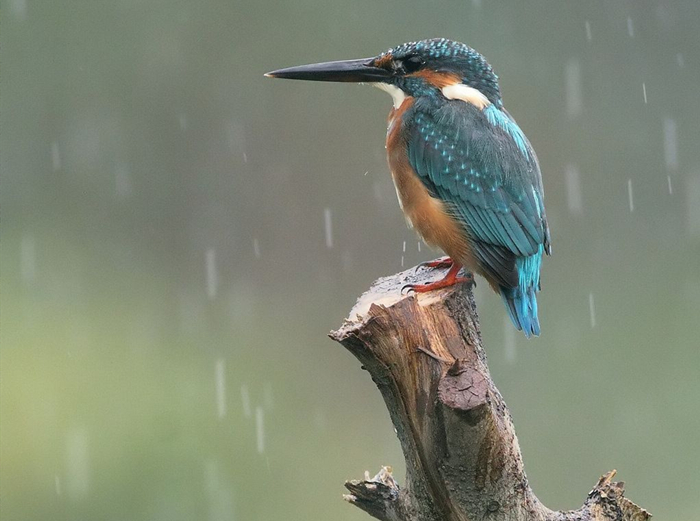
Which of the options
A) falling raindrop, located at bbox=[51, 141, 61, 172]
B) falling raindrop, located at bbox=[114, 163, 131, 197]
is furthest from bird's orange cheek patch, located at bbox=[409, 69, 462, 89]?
falling raindrop, located at bbox=[51, 141, 61, 172]

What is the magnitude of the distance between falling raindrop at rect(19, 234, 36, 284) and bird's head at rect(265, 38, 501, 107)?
13.9 feet

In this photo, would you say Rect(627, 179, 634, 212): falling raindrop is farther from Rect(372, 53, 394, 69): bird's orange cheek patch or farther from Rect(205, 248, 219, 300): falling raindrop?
Rect(372, 53, 394, 69): bird's orange cheek patch

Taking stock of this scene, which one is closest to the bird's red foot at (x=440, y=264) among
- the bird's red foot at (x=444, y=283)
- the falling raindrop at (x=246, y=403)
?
the bird's red foot at (x=444, y=283)

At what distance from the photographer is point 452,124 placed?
3523mm

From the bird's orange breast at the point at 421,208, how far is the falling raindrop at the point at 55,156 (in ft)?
17.2

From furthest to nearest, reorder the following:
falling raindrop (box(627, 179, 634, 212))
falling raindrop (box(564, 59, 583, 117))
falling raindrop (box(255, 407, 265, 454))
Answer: falling raindrop (box(564, 59, 583, 117)), falling raindrop (box(627, 179, 634, 212)), falling raindrop (box(255, 407, 265, 454))

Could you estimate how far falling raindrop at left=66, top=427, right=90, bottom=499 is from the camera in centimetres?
600

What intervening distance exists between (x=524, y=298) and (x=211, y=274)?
5.02 metres

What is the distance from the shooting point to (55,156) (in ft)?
27.7

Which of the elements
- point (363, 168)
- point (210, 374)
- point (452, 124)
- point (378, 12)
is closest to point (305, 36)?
point (378, 12)

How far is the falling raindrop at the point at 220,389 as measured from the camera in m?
6.68

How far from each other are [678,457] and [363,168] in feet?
9.78

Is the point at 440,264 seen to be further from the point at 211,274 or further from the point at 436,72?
the point at 211,274

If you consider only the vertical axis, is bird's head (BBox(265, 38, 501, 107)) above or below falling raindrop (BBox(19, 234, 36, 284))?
below
